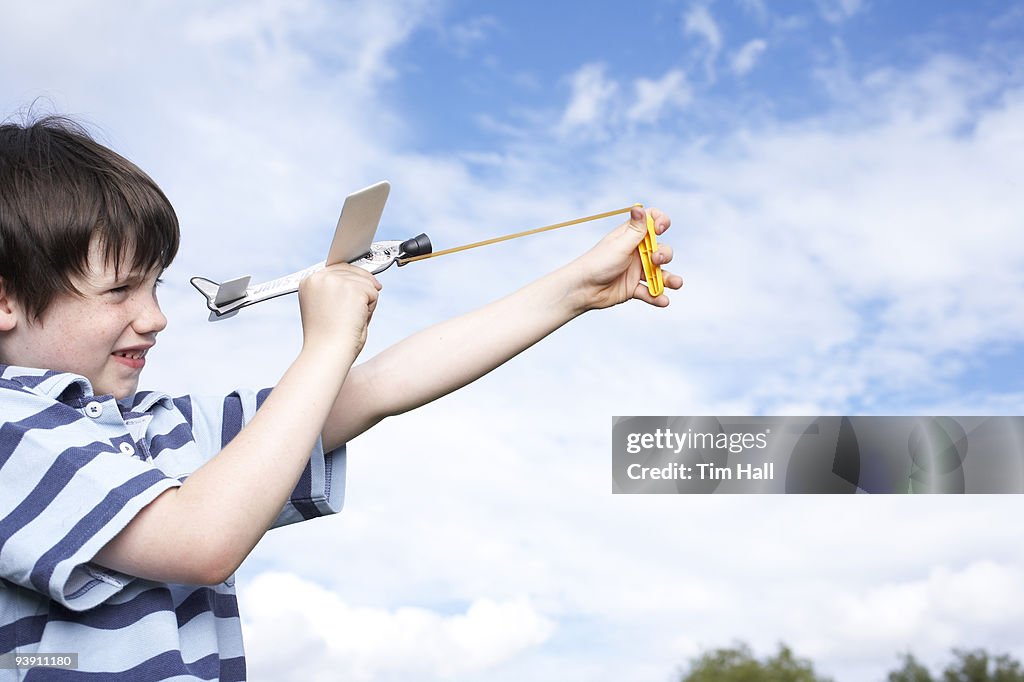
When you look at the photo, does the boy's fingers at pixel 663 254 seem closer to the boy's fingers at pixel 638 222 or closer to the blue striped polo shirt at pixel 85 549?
the boy's fingers at pixel 638 222

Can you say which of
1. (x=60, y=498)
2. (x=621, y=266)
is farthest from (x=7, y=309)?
(x=621, y=266)

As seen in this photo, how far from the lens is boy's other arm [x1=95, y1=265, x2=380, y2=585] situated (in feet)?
4.74

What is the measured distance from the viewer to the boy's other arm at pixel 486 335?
198 centimetres

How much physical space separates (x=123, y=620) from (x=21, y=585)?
0.16m

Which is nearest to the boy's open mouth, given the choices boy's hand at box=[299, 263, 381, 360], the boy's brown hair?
the boy's brown hair

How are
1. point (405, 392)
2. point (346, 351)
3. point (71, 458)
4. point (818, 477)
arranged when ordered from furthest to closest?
point (818, 477), point (405, 392), point (346, 351), point (71, 458)

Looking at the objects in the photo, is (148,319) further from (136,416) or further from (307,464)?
(307,464)

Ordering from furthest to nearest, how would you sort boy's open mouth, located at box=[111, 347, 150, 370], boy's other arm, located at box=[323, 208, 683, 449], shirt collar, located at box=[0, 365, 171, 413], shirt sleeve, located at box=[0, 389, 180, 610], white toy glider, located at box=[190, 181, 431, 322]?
1. boy's other arm, located at box=[323, 208, 683, 449]
2. white toy glider, located at box=[190, 181, 431, 322]
3. boy's open mouth, located at box=[111, 347, 150, 370]
4. shirt collar, located at box=[0, 365, 171, 413]
5. shirt sleeve, located at box=[0, 389, 180, 610]

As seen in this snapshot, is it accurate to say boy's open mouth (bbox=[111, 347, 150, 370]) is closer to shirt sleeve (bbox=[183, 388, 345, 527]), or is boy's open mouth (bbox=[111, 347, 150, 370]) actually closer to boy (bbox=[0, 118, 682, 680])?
boy (bbox=[0, 118, 682, 680])

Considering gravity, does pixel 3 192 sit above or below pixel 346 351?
above

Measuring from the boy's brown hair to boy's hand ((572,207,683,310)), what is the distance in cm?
81

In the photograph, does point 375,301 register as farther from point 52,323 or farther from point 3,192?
point 3,192

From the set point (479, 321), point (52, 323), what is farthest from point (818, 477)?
point (52, 323)

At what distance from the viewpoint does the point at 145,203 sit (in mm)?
1738
